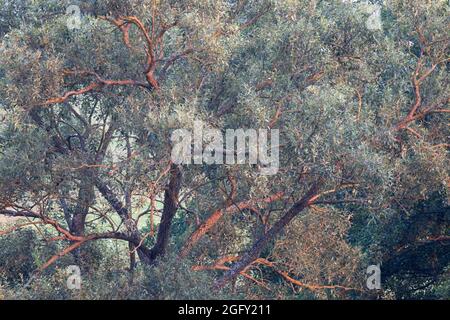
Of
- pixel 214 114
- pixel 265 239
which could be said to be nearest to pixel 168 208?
pixel 265 239

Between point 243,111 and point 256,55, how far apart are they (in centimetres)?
154

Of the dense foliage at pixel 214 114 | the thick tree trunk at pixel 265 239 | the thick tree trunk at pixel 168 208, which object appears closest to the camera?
the dense foliage at pixel 214 114

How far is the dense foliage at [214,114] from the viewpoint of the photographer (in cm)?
1127

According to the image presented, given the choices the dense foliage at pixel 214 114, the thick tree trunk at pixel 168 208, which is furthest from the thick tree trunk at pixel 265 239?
the thick tree trunk at pixel 168 208

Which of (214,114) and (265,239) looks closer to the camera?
(214,114)

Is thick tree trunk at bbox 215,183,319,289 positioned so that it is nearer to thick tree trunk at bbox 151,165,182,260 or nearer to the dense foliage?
the dense foliage

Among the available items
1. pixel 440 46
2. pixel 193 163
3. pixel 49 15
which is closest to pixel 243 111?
pixel 193 163

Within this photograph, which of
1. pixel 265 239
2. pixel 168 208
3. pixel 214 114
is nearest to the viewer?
pixel 214 114

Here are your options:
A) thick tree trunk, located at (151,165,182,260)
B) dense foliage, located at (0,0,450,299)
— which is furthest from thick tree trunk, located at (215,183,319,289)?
thick tree trunk, located at (151,165,182,260)

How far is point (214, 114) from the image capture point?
39.7 ft

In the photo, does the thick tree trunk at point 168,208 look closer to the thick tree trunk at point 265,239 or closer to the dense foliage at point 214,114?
the dense foliage at point 214,114

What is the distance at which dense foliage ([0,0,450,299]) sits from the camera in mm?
11266

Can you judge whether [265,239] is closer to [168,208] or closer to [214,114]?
[168,208]

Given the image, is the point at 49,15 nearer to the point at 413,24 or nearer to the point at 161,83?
the point at 161,83
